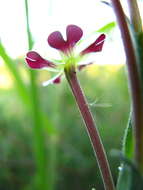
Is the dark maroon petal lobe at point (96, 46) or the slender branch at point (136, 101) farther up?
the dark maroon petal lobe at point (96, 46)

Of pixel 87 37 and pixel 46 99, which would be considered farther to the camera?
pixel 46 99

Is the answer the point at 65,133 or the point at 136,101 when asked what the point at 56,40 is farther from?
the point at 65,133

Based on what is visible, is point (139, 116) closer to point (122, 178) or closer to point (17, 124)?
point (122, 178)

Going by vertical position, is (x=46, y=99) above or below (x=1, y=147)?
above

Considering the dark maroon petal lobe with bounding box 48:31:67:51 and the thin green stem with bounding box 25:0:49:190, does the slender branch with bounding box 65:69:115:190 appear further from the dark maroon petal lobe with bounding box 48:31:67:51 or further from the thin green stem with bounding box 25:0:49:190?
the thin green stem with bounding box 25:0:49:190

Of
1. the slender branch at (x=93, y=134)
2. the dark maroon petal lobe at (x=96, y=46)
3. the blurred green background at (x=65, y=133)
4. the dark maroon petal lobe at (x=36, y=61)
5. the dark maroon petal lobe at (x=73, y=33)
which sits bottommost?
the blurred green background at (x=65, y=133)

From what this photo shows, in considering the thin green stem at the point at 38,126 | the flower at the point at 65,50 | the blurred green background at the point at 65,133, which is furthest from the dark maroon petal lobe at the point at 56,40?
the blurred green background at the point at 65,133

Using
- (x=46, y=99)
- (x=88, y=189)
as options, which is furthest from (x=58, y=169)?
(x=46, y=99)

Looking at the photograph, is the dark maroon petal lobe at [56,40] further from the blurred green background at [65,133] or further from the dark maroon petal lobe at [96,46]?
the blurred green background at [65,133]
